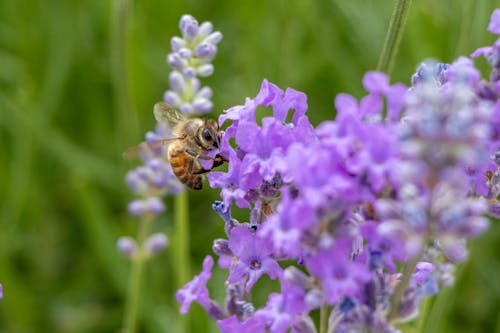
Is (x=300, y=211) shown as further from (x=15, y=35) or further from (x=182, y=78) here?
(x=15, y=35)

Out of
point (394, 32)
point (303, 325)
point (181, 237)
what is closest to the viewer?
point (303, 325)

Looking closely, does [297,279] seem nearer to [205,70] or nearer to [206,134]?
[206,134]

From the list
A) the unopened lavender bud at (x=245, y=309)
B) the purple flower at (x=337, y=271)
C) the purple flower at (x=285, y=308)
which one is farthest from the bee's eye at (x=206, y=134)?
the purple flower at (x=337, y=271)

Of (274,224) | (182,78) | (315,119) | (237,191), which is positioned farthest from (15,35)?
(274,224)

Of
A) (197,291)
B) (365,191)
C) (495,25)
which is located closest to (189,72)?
(197,291)

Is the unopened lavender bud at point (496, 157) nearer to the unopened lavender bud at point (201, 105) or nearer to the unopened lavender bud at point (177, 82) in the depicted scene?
the unopened lavender bud at point (201, 105)

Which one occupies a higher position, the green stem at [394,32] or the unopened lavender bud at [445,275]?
the green stem at [394,32]
